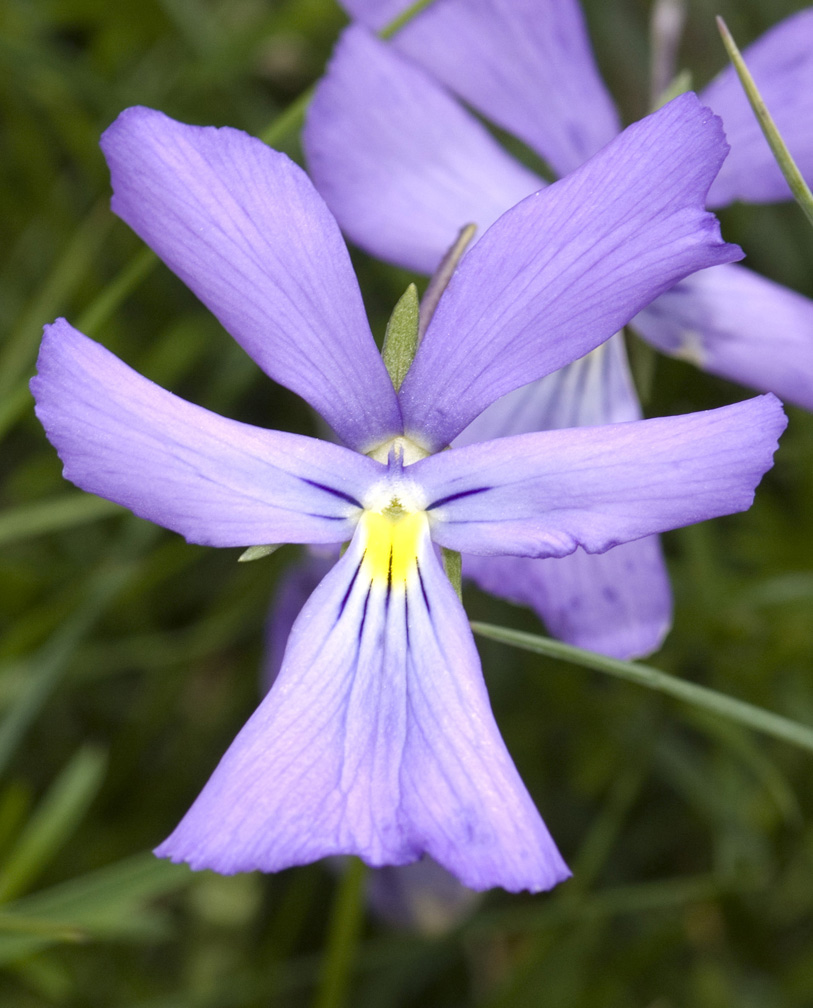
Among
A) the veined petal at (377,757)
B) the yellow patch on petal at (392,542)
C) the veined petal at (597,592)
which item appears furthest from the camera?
the veined petal at (597,592)

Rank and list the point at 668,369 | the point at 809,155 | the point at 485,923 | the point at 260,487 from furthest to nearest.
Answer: the point at 668,369
the point at 485,923
the point at 809,155
the point at 260,487

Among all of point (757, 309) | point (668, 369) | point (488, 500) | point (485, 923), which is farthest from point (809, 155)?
point (485, 923)

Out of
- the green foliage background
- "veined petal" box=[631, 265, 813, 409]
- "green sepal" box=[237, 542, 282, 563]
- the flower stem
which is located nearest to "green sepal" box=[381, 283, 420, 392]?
"green sepal" box=[237, 542, 282, 563]

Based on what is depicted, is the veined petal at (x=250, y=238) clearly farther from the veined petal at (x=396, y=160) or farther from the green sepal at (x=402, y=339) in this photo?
the veined petal at (x=396, y=160)

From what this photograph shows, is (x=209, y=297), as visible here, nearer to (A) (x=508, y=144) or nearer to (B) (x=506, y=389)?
(B) (x=506, y=389)

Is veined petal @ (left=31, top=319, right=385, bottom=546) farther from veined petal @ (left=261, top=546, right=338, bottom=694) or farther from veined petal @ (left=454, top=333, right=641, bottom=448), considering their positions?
veined petal @ (left=261, top=546, right=338, bottom=694)

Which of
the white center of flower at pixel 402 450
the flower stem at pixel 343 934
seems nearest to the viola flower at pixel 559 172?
the white center of flower at pixel 402 450
